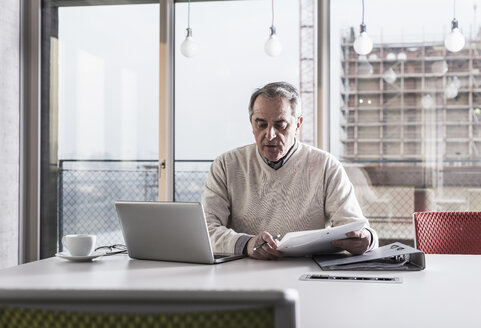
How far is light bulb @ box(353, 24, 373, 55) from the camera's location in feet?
11.2

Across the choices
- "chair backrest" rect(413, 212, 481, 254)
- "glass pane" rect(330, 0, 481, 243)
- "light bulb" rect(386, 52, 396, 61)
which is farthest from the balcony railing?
"chair backrest" rect(413, 212, 481, 254)

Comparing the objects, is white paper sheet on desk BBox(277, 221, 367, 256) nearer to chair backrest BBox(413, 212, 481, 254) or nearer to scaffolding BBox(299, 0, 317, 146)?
chair backrest BBox(413, 212, 481, 254)

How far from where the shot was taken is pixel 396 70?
3598 millimetres

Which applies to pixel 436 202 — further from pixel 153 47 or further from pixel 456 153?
pixel 153 47

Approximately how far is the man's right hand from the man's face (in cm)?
52

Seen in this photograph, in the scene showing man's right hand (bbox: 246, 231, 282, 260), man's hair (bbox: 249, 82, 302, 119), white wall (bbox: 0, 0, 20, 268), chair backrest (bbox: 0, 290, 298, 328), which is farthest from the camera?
white wall (bbox: 0, 0, 20, 268)

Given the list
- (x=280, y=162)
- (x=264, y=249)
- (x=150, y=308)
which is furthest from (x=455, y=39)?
(x=150, y=308)

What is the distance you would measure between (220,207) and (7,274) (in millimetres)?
879

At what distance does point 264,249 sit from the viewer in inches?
69.9

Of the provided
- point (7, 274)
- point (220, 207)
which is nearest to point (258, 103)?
point (220, 207)

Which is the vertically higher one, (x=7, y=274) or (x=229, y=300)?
(x=229, y=300)

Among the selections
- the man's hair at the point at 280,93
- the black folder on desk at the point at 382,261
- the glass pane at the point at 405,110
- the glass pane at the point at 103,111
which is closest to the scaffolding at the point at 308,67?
the glass pane at the point at 405,110

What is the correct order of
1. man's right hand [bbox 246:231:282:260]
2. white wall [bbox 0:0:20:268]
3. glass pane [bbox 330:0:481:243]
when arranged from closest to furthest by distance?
man's right hand [bbox 246:231:282:260]
glass pane [bbox 330:0:481:243]
white wall [bbox 0:0:20:268]

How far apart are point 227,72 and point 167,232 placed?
227cm
